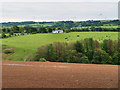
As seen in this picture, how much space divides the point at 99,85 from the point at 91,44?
14.4 metres

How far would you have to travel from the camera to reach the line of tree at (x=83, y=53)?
15.4 metres

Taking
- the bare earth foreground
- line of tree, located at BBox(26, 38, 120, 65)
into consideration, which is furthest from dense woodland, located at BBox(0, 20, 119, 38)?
the bare earth foreground

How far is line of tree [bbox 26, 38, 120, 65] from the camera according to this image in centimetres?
1543

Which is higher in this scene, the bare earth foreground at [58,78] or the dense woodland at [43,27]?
the dense woodland at [43,27]

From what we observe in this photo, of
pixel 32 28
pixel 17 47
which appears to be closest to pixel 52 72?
pixel 17 47

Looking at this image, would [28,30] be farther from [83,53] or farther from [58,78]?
[58,78]

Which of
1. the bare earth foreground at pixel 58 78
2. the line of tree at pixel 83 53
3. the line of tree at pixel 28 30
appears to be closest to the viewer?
the bare earth foreground at pixel 58 78

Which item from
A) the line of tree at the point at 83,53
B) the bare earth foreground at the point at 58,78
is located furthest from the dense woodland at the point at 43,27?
the bare earth foreground at the point at 58,78

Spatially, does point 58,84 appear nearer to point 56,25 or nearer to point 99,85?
point 99,85

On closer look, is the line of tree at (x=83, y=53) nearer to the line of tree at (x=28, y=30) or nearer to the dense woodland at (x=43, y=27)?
the dense woodland at (x=43, y=27)

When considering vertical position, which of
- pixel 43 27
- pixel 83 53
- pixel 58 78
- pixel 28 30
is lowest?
pixel 83 53

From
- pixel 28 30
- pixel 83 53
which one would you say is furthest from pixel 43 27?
pixel 83 53

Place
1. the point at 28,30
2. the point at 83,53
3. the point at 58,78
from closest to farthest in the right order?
1. the point at 58,78
2. the point at 83,53
3. the point at 28,30

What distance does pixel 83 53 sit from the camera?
59.1ft
